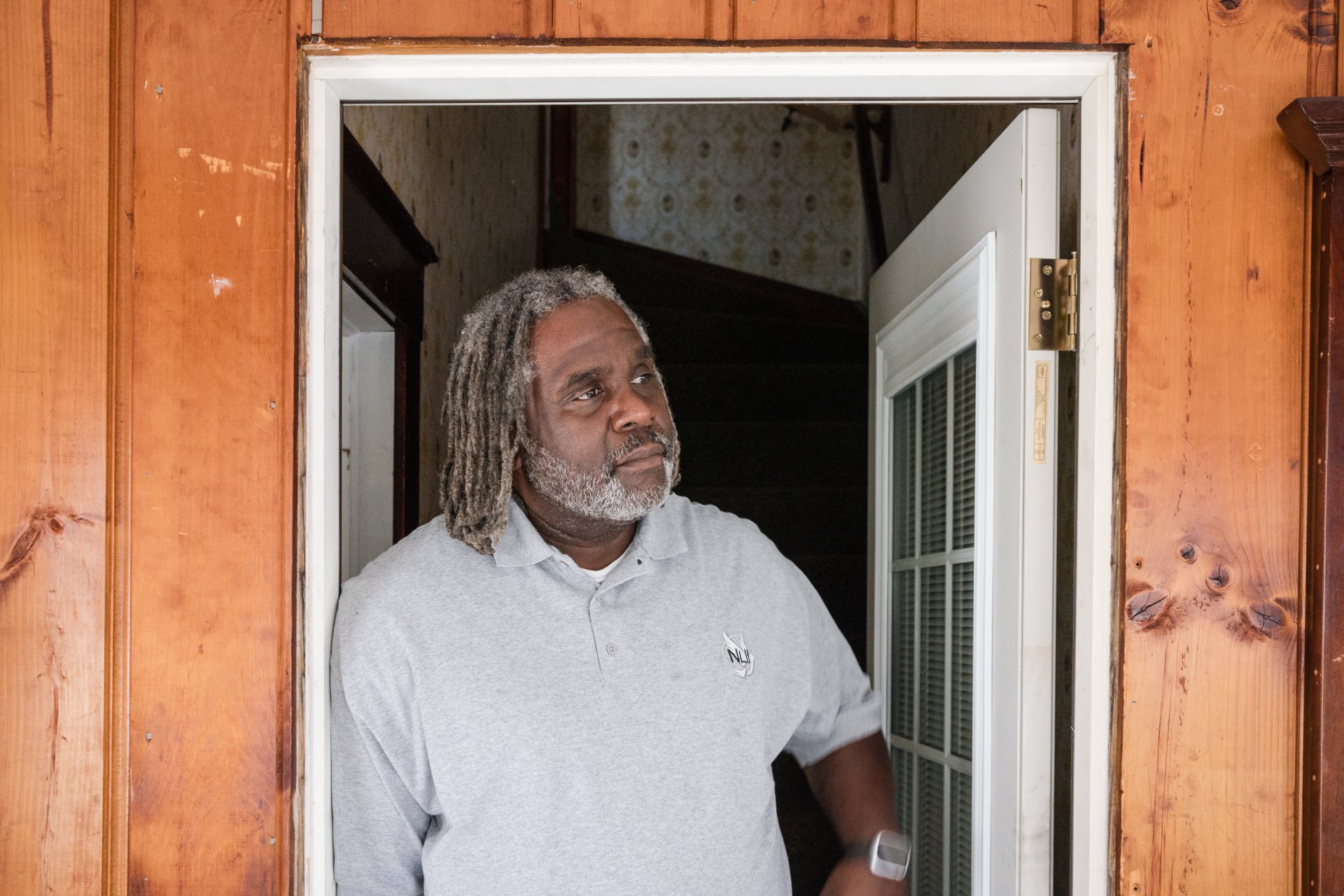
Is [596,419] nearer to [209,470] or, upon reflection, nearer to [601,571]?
[601,571]

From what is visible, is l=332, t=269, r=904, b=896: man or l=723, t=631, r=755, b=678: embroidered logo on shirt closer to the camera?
l=332, t=269, r=904, b=896: man

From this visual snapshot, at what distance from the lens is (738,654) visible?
1.69 meters

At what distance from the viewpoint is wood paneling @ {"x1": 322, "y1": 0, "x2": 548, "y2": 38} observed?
140cm

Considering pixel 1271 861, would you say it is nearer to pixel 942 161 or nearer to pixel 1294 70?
pixel 1294 70

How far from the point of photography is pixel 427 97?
59.5 inches

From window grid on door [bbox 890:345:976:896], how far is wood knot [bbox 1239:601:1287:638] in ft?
1.63

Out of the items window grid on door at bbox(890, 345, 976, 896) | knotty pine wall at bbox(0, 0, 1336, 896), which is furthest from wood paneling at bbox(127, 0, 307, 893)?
window grid on door at bbox(890, 345, 976, 896)

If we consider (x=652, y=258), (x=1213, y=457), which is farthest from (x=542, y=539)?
(x=652, y=258)

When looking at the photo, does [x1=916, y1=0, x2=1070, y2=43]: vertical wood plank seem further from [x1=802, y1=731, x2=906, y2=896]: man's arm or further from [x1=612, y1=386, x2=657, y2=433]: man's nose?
[x1=802, y1=731, x2=906, y2=896]: man's arm

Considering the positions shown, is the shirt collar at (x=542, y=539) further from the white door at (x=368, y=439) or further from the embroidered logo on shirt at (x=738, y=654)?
the white door at (x=368, y=439)

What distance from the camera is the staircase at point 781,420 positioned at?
3.75 meters

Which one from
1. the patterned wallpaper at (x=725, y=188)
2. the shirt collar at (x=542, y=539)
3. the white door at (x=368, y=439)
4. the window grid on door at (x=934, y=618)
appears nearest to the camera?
the shirt collar at (x=542, y=539)

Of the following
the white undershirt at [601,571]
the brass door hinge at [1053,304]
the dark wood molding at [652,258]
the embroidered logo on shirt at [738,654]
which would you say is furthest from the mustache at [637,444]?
the dark wood molding at [652,258]

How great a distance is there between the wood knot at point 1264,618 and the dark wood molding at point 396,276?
1.45m
